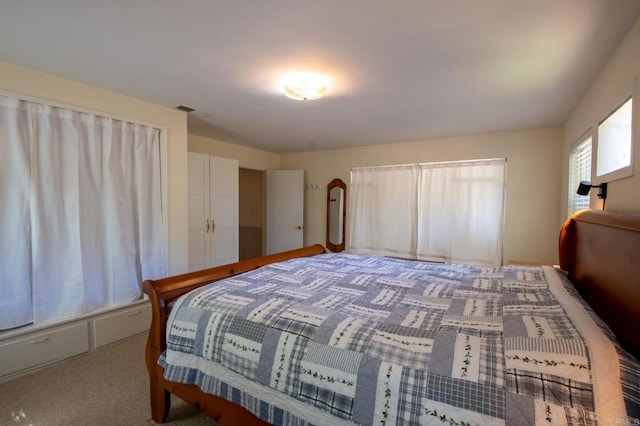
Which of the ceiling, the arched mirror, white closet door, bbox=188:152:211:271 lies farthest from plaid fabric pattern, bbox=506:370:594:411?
the arched mirror

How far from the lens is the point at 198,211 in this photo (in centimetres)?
376

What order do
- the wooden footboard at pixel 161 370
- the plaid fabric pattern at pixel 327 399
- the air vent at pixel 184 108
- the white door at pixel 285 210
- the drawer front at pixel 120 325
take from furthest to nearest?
the white door at pixel 285 210
the air vent at pixel 184 108
the drawer front at pixel 120 325
the wooden footboard at pixel 161 370
the plaid fabric pattern at pixel 327 399

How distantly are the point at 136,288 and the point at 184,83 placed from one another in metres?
2.04

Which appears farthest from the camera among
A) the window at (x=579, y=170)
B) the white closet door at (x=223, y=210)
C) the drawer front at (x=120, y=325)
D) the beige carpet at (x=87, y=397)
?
the white closet door at (x=223, y=210)

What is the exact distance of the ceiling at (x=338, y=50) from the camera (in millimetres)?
1445

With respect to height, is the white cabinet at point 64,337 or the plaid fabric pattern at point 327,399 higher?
the plaid fabric pattern at point 327,399

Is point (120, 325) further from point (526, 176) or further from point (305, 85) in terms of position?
point (526, 176)

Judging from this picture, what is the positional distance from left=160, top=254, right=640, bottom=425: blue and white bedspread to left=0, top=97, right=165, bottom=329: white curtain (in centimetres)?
151

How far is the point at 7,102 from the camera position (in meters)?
2.08

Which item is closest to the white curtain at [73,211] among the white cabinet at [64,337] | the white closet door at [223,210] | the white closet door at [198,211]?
the white cabinet at [64,337]

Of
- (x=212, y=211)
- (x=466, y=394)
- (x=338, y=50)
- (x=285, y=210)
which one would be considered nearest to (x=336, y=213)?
(x=285, y=210)

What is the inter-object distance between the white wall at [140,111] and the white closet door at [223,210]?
2.32 ft

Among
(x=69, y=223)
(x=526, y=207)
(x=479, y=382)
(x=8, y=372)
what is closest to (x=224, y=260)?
(x=69, y=223)

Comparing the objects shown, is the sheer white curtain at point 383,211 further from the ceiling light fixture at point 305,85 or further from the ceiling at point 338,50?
the ceiling light fixture at point 305,85
